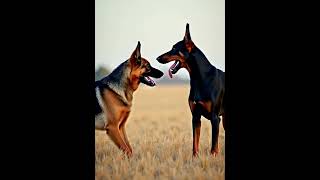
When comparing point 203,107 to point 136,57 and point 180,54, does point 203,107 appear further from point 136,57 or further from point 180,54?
point 136,57

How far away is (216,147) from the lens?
346cm

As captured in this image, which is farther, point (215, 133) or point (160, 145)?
point (160, 145)

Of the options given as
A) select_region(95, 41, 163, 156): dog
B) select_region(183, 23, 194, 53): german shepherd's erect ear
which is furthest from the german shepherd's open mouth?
select_region(183, 23, 194, 53): german shepherd's erect ear

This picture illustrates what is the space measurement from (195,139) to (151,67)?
22.3 inches

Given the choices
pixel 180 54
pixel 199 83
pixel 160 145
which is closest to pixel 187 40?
pixel 180 54

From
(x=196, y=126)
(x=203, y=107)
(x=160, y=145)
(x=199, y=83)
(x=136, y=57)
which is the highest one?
(x=136, y=57)

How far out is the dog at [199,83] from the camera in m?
3.44

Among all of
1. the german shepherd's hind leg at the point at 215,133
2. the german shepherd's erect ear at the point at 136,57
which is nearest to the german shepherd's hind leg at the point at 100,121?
the german shepherd's erect ear at the point at 136,57

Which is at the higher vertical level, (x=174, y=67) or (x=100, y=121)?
(x=174, y=67)

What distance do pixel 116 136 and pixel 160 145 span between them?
0.31 meters

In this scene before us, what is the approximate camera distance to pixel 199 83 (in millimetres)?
3469

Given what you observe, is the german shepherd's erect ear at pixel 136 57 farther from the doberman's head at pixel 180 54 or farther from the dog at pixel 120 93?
the doberman's head at pixel 180 54
